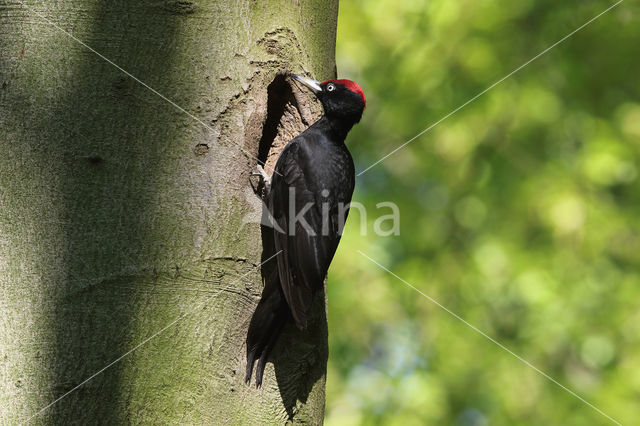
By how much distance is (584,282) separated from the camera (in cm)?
467

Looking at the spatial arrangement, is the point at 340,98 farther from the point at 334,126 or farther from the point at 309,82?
the point at 309,82

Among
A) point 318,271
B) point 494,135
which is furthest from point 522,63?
point 318,271

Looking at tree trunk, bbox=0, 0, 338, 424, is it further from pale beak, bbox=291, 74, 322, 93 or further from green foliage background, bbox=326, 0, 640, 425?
green foliage background, bbox=326, 0, 640, 425

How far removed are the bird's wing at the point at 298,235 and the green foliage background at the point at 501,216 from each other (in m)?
2.57

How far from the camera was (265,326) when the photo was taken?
1888 millimetres

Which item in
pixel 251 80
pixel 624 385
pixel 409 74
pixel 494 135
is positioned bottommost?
pixel 624 385

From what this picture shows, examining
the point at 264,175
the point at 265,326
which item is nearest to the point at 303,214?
the point at 264,175

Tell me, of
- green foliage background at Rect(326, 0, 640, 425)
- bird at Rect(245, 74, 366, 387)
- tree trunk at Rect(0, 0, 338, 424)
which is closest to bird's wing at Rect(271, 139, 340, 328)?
bird at Rect(245, 74, 366, 387)

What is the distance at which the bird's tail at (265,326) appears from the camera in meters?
1.84

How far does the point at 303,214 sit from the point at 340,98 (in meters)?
0.79

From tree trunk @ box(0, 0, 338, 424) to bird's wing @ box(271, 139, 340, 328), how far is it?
16 cm

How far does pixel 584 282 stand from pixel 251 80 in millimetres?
3666

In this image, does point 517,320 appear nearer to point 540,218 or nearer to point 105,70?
point 540,218

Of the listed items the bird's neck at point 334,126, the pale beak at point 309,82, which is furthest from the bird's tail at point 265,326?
the bird's neck at point 334,126
